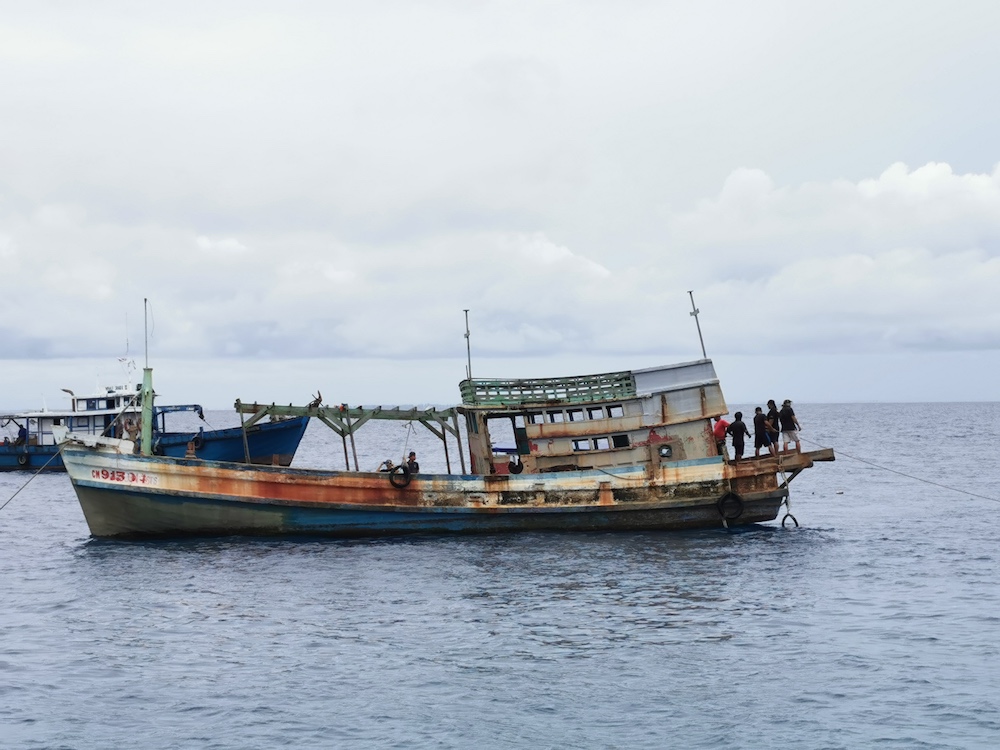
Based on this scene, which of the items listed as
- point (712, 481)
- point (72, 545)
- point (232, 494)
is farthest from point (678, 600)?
point (72, 545)

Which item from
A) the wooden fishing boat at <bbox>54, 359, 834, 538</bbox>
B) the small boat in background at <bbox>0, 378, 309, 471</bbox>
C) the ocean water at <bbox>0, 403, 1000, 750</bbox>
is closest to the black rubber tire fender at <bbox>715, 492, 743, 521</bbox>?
the wooden fishing boat at <bbox>54, 359, 834, 538</bbox>

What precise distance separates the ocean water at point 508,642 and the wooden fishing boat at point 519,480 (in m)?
0.84

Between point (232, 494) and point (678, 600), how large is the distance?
14507mm

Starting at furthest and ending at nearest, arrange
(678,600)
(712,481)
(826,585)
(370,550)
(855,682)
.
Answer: (712,481)
(370,550)
(826,585)
(678,600)
(855,682)

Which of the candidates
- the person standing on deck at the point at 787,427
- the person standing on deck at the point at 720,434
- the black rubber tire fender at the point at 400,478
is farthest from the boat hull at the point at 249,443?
the person standing on deck at the point at 787,427

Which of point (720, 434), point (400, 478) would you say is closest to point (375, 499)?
point (400, 478)

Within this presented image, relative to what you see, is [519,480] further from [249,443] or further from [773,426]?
[249,443]

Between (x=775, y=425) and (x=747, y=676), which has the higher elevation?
(x=775, y=425)

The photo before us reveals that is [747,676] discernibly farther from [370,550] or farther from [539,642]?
[370,550]

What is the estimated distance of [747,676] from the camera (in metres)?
17.8

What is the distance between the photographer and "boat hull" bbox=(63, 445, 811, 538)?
31000mm

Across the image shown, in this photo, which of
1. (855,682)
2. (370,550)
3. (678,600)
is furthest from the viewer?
(370,550)

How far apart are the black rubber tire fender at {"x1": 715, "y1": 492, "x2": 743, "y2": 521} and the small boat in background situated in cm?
1994

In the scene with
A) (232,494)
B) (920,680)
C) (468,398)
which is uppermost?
(468,398)
